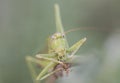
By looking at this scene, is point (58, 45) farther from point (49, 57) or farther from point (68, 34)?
point (68, 34)

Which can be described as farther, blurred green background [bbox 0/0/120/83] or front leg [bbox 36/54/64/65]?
blurred green background [bbox 0/0/120/83]

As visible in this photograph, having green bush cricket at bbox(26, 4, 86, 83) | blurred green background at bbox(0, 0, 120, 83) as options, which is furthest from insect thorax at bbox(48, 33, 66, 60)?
blurred green background at bbox(0, 0, 120, 83)

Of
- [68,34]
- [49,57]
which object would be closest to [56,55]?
[49,57]

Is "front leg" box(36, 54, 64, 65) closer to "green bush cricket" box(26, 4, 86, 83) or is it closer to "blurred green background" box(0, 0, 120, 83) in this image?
"green bush cricket" box(26, 4, 86, 83)

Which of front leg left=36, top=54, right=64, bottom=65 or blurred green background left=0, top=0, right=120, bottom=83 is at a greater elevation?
blurred green background left=0, top=0, right=120, bottom=83

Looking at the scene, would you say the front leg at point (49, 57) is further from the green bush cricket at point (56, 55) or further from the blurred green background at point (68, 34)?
the blurred green background at point (68, 34)

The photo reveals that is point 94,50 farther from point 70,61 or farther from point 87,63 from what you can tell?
point 70,61

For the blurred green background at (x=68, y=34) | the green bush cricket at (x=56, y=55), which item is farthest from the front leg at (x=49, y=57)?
the blurred green background at (x=68, y=34)

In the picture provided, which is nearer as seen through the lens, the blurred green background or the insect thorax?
the insect thorax

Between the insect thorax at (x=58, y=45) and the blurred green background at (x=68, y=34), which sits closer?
the insect thorax at (x=58, y=45)
